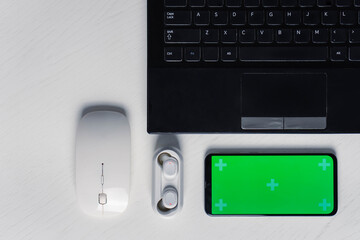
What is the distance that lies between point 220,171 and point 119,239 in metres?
0.19

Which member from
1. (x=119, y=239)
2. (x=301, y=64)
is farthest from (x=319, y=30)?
(x=119, y=239)

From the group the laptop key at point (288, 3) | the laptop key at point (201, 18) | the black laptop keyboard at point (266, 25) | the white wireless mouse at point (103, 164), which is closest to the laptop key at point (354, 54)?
the black laptop keyboard at point (266, 25)

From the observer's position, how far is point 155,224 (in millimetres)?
670

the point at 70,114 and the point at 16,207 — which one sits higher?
the point at 70,114

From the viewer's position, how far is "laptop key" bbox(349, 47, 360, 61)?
Result: 602 mm

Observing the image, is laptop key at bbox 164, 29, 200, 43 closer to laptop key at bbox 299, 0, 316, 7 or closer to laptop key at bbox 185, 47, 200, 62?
laptop key at bbox 185, 47, 200, 62

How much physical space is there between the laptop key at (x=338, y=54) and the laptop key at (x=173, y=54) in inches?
8.3

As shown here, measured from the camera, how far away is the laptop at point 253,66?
603mm

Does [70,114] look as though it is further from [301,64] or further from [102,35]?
[301,64]

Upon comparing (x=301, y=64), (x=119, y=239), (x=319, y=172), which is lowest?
(x=119, y=239)

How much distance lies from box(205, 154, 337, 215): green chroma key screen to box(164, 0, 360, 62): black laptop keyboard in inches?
6.6

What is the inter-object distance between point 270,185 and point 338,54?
0.22 m

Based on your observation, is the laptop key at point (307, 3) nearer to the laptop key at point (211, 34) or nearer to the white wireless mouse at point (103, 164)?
the laptop key at point (211, 34)

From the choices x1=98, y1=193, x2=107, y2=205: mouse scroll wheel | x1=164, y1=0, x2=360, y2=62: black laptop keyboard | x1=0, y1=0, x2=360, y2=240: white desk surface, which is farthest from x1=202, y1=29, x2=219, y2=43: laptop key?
x1=98, y1=193, x2=107, y2=205: mouse scroll wheel
